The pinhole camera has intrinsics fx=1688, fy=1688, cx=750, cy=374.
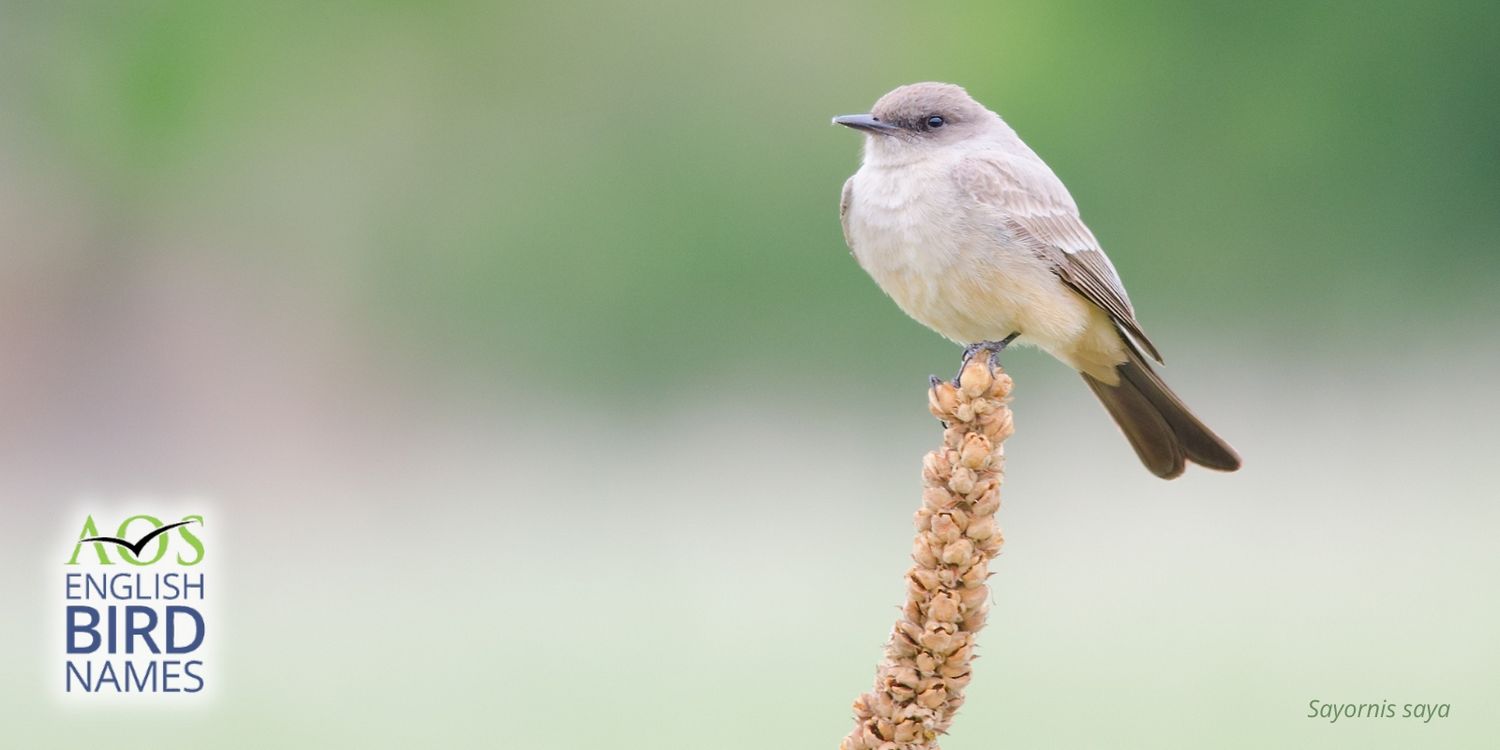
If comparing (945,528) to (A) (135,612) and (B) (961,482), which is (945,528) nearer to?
(B) (961,482)

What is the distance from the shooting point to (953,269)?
11.4 ft

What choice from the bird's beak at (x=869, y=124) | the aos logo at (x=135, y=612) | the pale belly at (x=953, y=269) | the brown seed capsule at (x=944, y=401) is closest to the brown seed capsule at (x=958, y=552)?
the brown seed capsule at (x=944, y=401)

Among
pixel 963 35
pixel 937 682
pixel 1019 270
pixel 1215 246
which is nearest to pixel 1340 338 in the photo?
pixel 1215 246

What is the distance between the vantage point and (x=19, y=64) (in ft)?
24.2

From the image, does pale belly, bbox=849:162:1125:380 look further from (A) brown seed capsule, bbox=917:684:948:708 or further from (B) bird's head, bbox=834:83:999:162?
(A) brown seed capsule, bbox=917:684:948:708

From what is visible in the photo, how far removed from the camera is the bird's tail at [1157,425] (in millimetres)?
3559

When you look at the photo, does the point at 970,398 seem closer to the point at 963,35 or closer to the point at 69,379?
the point at 963,35

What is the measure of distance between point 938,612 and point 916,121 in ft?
6.86

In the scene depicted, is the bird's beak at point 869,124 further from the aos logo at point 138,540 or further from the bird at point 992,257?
the aos logo at point 138,540

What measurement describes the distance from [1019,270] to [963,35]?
139 inches

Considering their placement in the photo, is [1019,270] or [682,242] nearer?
[1019,270]

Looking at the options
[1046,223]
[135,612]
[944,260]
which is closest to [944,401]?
[944,260]

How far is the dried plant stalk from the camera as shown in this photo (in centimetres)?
180

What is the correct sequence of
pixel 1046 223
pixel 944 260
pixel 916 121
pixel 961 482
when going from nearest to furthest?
pixel 961 482 → pixel 944 260 → pixel 1046 223 → pixel 916 121
